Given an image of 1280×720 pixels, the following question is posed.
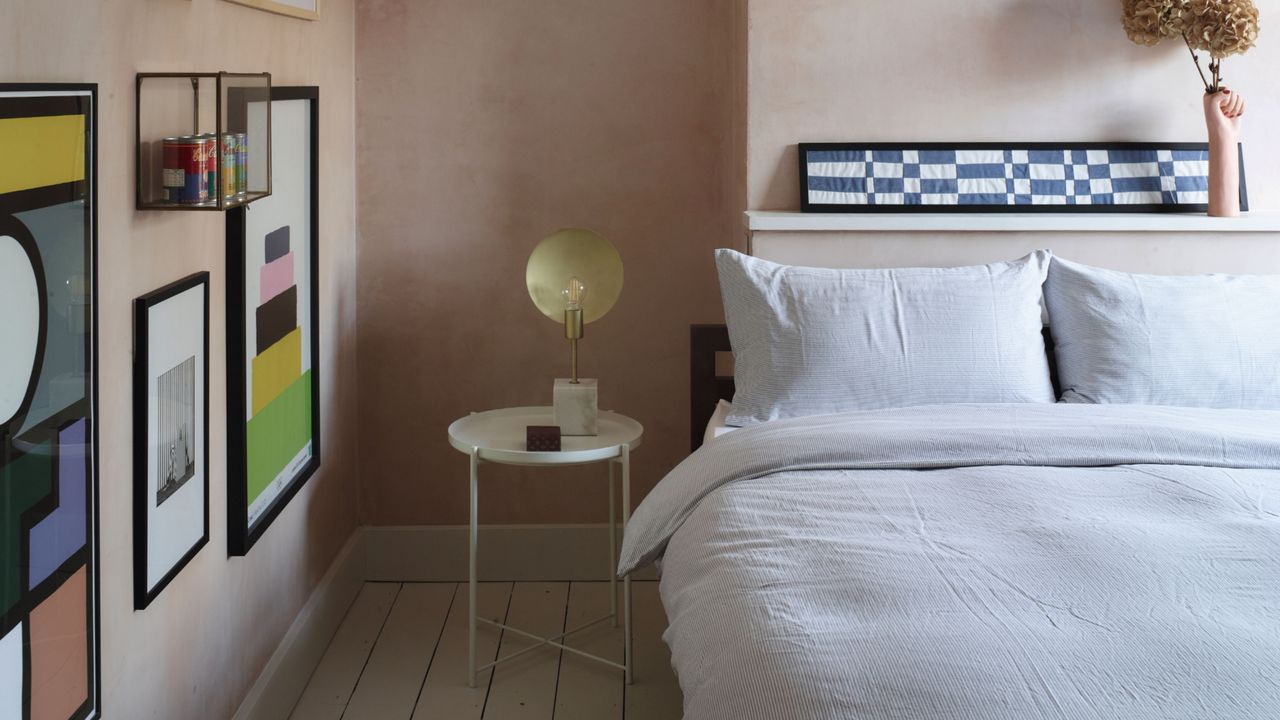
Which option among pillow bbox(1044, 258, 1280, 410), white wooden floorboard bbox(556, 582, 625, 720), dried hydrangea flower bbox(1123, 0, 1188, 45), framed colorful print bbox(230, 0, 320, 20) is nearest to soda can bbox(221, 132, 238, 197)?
framed colorful print bbox(230, 0, 320, 20)

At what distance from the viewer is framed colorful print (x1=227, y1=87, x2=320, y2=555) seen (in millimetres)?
2262

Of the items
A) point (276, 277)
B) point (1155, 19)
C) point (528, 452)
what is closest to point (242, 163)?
point (276, 277)

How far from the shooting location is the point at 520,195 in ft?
11.0

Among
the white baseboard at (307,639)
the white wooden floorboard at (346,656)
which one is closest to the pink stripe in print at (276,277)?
the white baseboard at (307,639)

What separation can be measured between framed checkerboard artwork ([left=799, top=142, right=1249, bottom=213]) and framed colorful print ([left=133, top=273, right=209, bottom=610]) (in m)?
1.60

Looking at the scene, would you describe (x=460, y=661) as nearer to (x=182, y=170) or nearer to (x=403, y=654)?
(x=403, y=654)

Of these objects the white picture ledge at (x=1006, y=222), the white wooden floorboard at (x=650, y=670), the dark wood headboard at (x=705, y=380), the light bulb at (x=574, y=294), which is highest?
the white picture ledge at (x=1006, y=222)

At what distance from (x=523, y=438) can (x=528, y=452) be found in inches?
6.1

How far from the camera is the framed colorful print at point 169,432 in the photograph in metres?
1.81

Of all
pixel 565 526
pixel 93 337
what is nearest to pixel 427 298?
pixel 565 526

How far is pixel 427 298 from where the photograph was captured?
11.1ft

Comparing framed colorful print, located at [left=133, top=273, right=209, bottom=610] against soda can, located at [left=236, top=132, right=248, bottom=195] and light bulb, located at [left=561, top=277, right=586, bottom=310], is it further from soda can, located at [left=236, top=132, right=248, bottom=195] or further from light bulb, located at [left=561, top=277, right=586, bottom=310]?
light bulb, located at [left=561, top=277, right=586, bottom=310]

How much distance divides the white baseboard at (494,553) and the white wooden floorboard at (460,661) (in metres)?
0.07

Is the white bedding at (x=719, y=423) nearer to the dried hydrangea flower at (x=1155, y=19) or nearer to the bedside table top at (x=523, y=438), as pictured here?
the bedside table top at (x=523, y=438)
